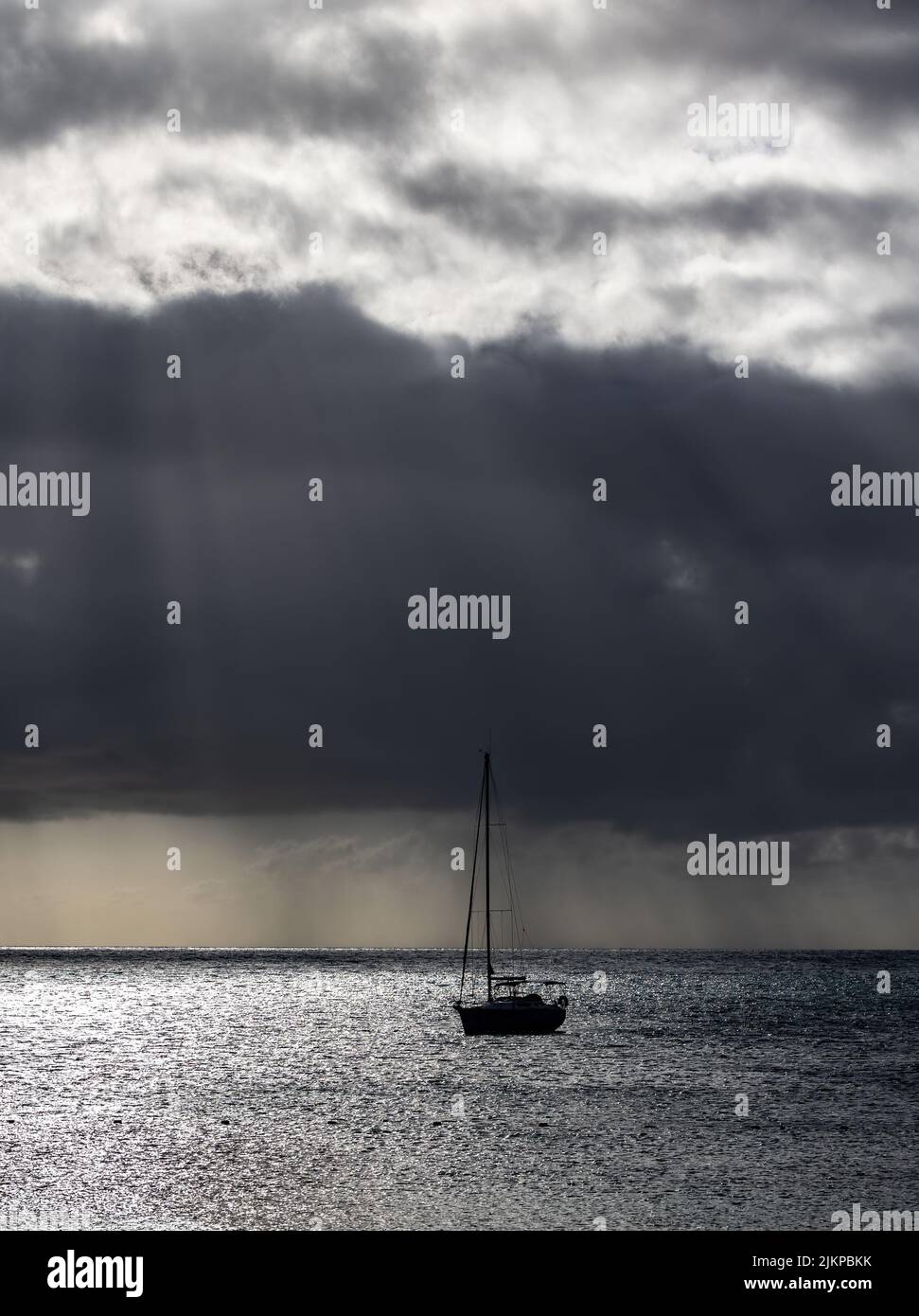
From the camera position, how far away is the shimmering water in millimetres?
43781

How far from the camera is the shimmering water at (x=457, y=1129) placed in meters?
43.8

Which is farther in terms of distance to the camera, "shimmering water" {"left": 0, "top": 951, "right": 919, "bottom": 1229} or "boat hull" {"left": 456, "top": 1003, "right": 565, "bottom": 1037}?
"boat hull" {"left": 456, "top": 1003, "right": 565, "bottom": 1037}

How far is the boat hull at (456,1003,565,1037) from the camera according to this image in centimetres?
10088

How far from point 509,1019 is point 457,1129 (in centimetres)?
4260

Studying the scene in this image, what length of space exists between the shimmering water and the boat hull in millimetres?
1378

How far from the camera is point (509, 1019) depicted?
332ft

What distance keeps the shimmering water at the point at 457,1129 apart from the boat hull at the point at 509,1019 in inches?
54.3

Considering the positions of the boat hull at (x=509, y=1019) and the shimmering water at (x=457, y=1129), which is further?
the boat hull at (x=509, y=1019)

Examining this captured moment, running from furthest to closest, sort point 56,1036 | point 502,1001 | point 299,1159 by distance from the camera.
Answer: point 56,1036 < point 502,1001 < point 299,1159
